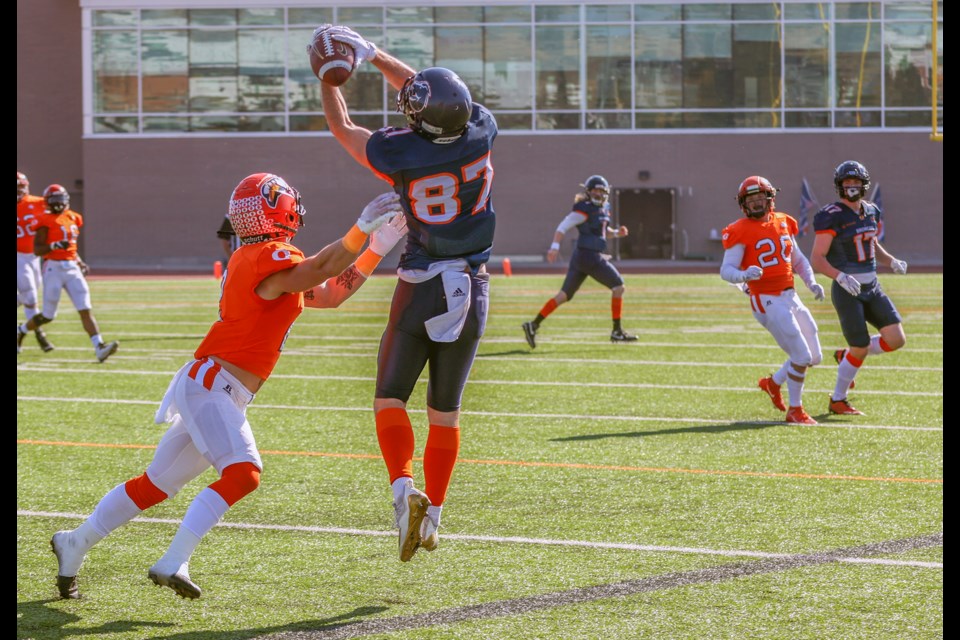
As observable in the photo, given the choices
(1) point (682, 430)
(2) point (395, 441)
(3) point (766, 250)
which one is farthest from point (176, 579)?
(3) point (766, 250)

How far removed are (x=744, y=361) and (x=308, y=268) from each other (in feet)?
33.7

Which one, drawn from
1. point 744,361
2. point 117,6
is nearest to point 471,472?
point 744,361

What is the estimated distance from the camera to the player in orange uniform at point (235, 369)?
16.9ft

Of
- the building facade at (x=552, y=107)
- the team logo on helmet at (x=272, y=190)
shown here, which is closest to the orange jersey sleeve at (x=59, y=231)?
the team logo on helmet at (x=272, y=190)

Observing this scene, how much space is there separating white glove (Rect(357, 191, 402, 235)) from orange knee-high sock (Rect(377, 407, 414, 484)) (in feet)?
2.91

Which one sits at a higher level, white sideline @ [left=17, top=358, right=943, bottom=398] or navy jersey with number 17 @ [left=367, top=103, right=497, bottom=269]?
navy jersey with number 17 @ [left=367, top=103, right=497, bottom=269]

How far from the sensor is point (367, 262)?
5711 mm

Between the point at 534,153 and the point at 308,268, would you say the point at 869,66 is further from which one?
the point at 308,268

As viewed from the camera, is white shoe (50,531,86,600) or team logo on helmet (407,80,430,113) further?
team logo on helmet (407,80,430,113)

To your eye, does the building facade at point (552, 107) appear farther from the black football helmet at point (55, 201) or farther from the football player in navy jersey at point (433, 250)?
the football player in navy jersey at point (433, 250)

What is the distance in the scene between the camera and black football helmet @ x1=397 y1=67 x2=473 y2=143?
555 centimetres

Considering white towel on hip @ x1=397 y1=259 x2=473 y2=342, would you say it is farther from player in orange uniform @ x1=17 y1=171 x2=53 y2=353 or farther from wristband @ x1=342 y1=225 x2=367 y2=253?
player in orange uniform @ x1=17 y1=171 x2=53 y2=353

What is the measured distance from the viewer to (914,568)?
5.77m

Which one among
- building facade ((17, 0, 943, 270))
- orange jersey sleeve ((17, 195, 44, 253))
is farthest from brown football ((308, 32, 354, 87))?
building facade ((17, 0, 943, 270))
